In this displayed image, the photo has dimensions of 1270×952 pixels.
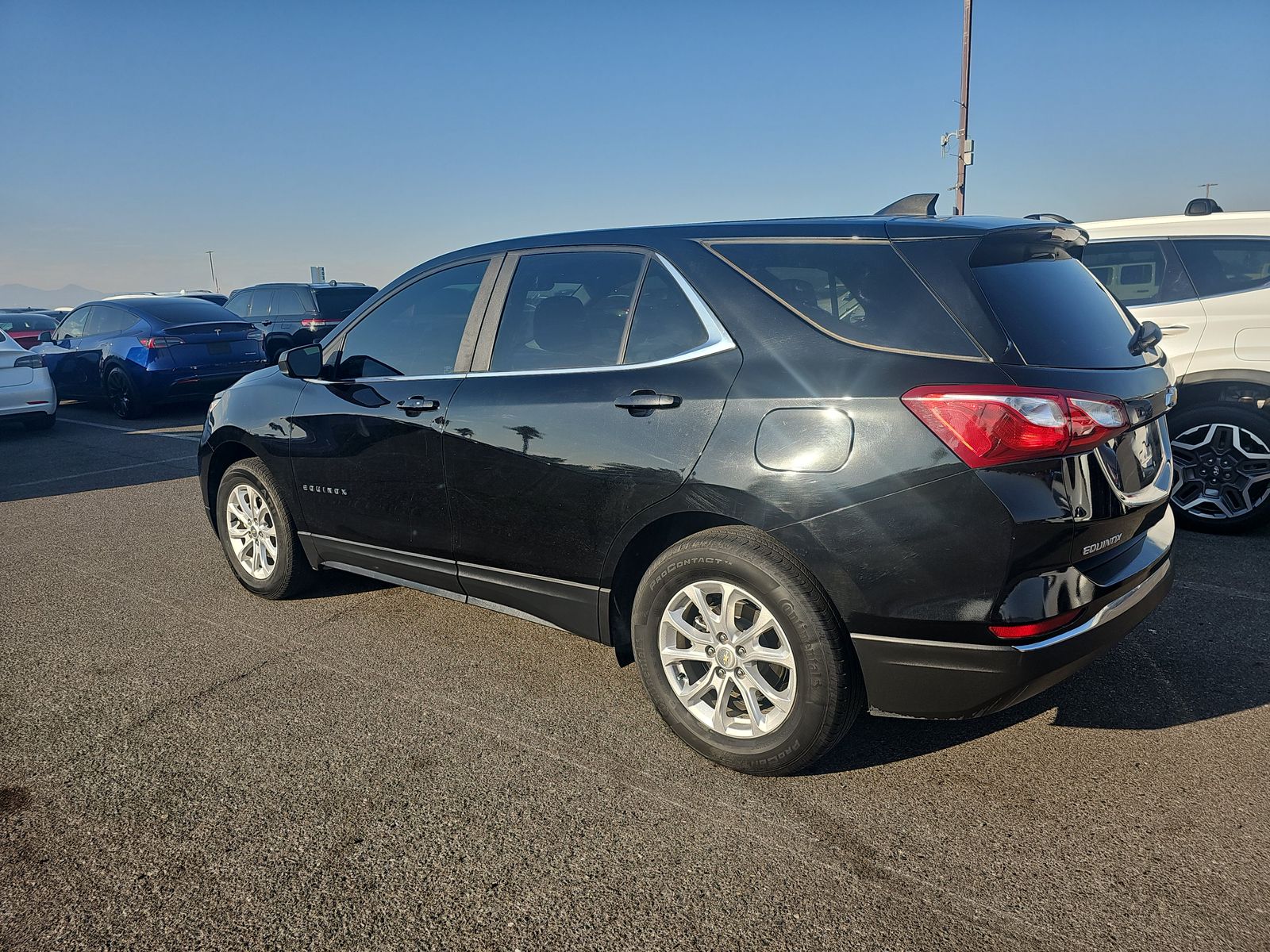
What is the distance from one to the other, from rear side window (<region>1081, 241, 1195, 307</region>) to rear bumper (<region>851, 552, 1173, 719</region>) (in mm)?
3541

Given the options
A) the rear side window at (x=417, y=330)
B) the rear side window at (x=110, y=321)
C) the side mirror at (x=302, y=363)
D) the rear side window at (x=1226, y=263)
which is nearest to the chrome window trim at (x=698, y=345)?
the rear side window at (x=417, y=330)

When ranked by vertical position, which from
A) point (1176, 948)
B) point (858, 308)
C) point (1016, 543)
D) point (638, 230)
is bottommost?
point (1176, 948)

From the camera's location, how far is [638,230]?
3.39 m

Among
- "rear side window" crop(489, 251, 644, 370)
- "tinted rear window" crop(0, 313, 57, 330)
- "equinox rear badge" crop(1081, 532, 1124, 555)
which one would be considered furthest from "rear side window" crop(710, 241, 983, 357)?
"tinted rear window" crop(0, 313, 57, 330)

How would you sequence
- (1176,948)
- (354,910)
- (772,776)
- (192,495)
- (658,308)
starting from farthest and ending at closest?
(192,495) → (658,308) → (772,776) → (354,910) → (1176,948)

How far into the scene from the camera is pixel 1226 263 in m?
5.36

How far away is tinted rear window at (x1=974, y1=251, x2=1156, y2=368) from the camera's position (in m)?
2.65

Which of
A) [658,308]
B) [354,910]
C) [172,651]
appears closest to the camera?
[354,910]

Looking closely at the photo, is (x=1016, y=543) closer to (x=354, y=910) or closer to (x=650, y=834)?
(x=650, y=834)

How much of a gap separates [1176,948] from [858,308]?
1.84 metres

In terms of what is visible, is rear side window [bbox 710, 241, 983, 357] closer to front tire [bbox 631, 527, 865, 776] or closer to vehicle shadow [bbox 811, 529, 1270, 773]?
front tire [bbox 631, 527, 865, 776]

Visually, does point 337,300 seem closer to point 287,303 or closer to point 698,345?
point 287,303

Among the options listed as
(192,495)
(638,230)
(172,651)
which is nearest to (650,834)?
(638,230)

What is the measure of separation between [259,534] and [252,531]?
0.08 m
